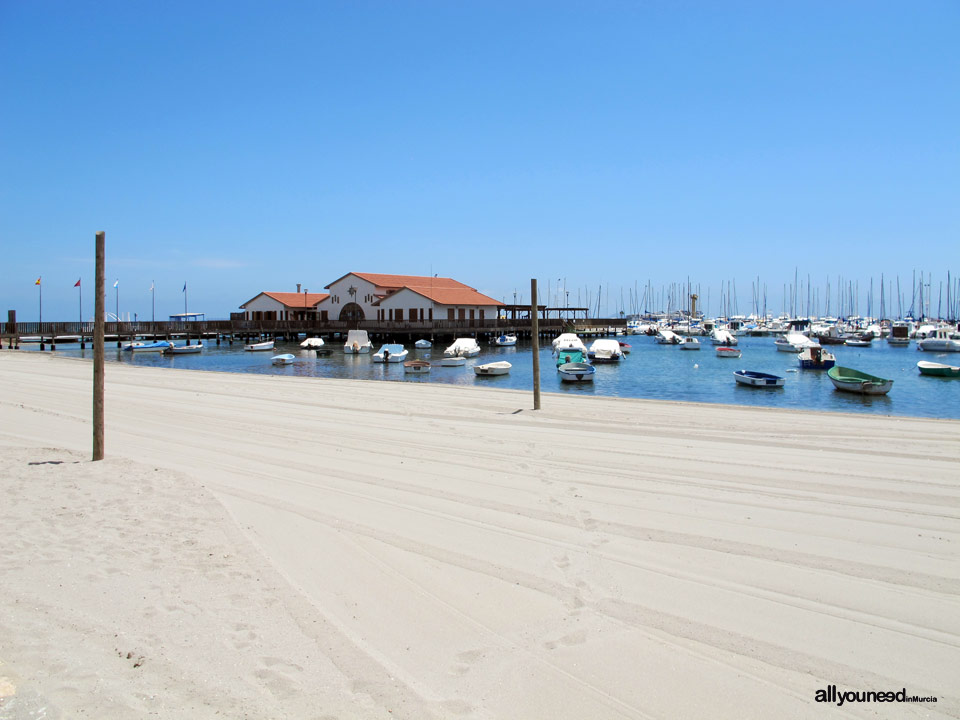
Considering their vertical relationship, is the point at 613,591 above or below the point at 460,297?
below

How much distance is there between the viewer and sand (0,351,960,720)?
13.5ft

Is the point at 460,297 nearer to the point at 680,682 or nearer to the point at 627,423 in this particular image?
the point at 627,423

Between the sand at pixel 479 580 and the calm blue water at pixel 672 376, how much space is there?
20.4 metres

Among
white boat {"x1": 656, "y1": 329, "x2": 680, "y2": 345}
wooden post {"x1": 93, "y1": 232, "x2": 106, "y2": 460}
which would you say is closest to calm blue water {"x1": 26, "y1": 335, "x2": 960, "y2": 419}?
white boat {"x1": 656, "y1": 329, "x2": 680, "y2": 345}

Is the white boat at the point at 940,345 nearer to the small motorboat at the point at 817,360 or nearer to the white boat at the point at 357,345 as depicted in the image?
the small motorboat at the point at 817,360

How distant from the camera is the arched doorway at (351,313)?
8156cm

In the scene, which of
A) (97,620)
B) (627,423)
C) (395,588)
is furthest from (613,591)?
(627,423)

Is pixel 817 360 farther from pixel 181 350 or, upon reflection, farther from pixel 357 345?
pixel 181 350

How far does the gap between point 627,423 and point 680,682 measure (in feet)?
34.8

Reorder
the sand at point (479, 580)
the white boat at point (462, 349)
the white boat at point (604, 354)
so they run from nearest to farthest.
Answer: the sand at point (479, 580) → the white boat at point (604, 354) → the white boat at point (462, 349)

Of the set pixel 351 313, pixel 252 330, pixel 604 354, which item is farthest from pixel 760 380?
pixel 252 330

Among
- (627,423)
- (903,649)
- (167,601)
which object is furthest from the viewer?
(627,423)

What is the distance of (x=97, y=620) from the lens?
487 cm

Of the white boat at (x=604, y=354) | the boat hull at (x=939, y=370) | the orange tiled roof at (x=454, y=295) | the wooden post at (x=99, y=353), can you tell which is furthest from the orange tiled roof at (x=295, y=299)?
the wooden post at (x=99, y=353)
